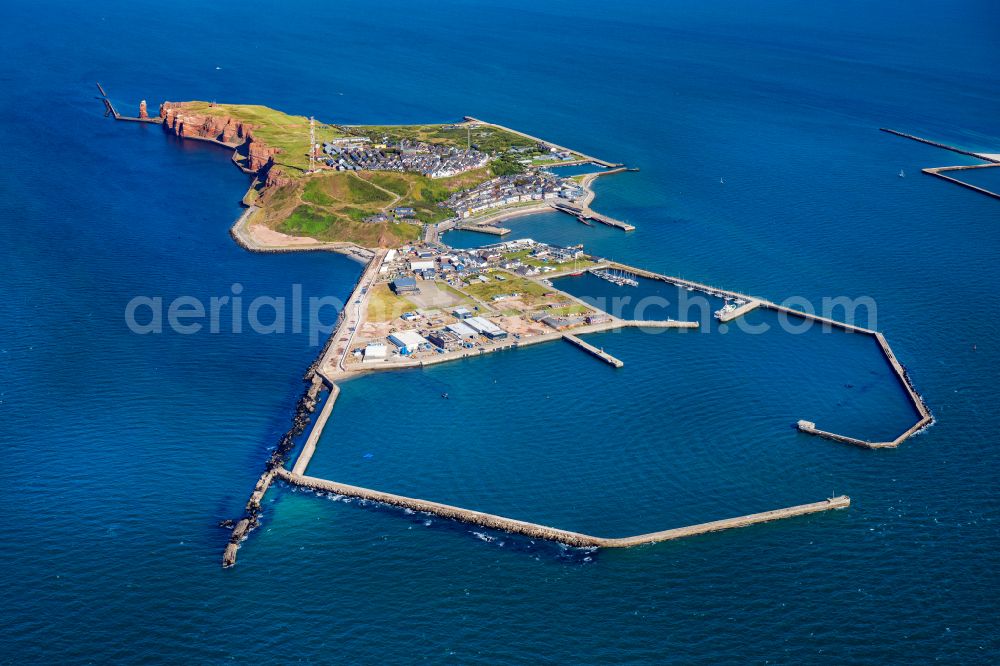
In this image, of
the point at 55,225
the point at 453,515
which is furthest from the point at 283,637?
the point at 55,225

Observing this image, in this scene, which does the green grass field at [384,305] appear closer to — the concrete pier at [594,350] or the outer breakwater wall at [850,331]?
the concrete pier at [594,350]

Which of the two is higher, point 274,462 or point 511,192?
point 511,192

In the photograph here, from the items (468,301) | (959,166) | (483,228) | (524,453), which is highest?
(959,166)

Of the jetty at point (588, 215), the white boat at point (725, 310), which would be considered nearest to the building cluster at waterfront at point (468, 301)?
the white boat at point (725, 310)

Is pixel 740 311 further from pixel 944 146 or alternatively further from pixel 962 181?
pixel 944 146

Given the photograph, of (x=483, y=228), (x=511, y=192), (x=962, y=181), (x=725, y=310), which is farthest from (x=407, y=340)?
(x=962, y=181)

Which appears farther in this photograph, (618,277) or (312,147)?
(312,147)

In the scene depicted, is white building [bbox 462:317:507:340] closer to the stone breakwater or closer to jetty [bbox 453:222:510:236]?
the stone breakwater

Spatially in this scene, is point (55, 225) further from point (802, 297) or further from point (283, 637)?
point (802, 297)
